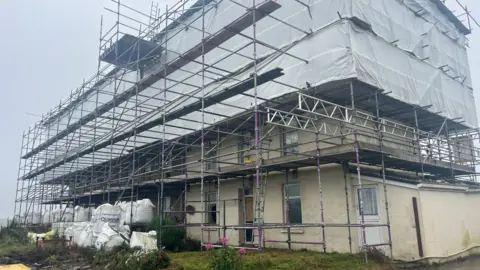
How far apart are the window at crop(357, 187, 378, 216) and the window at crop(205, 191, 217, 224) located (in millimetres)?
7623

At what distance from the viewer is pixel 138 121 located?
18.8 metres

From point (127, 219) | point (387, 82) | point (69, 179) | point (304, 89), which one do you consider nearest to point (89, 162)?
point (69, 179)

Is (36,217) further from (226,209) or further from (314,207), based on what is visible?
(314,207)

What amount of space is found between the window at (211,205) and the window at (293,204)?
4.82 metres

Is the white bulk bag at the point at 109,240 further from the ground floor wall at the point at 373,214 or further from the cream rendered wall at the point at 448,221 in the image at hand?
the cream rendered wall at the point at 448,221

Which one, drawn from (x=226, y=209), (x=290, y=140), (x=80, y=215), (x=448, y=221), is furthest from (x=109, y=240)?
(x=448, y=221)

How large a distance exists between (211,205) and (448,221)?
1003 cm

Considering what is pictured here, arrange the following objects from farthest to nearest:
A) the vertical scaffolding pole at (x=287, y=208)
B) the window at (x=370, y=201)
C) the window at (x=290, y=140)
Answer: the window at (x=290, y=140), the vertical scaffolding pole at (x=287, y=208), the window at (x=370, y=201)

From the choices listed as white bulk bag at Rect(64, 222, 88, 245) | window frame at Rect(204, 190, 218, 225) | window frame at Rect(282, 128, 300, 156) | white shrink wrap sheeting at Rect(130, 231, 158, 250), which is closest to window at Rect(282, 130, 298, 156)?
window frame at Rect(282, 128, 300, 156)

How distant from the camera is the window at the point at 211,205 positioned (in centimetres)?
1728

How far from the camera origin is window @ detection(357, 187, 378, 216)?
460 inches

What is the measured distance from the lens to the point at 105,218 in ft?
50.0

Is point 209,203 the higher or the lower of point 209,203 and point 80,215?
the higher

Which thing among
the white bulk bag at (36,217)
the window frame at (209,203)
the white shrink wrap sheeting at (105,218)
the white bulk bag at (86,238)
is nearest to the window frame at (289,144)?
the window frame at (209,203)
